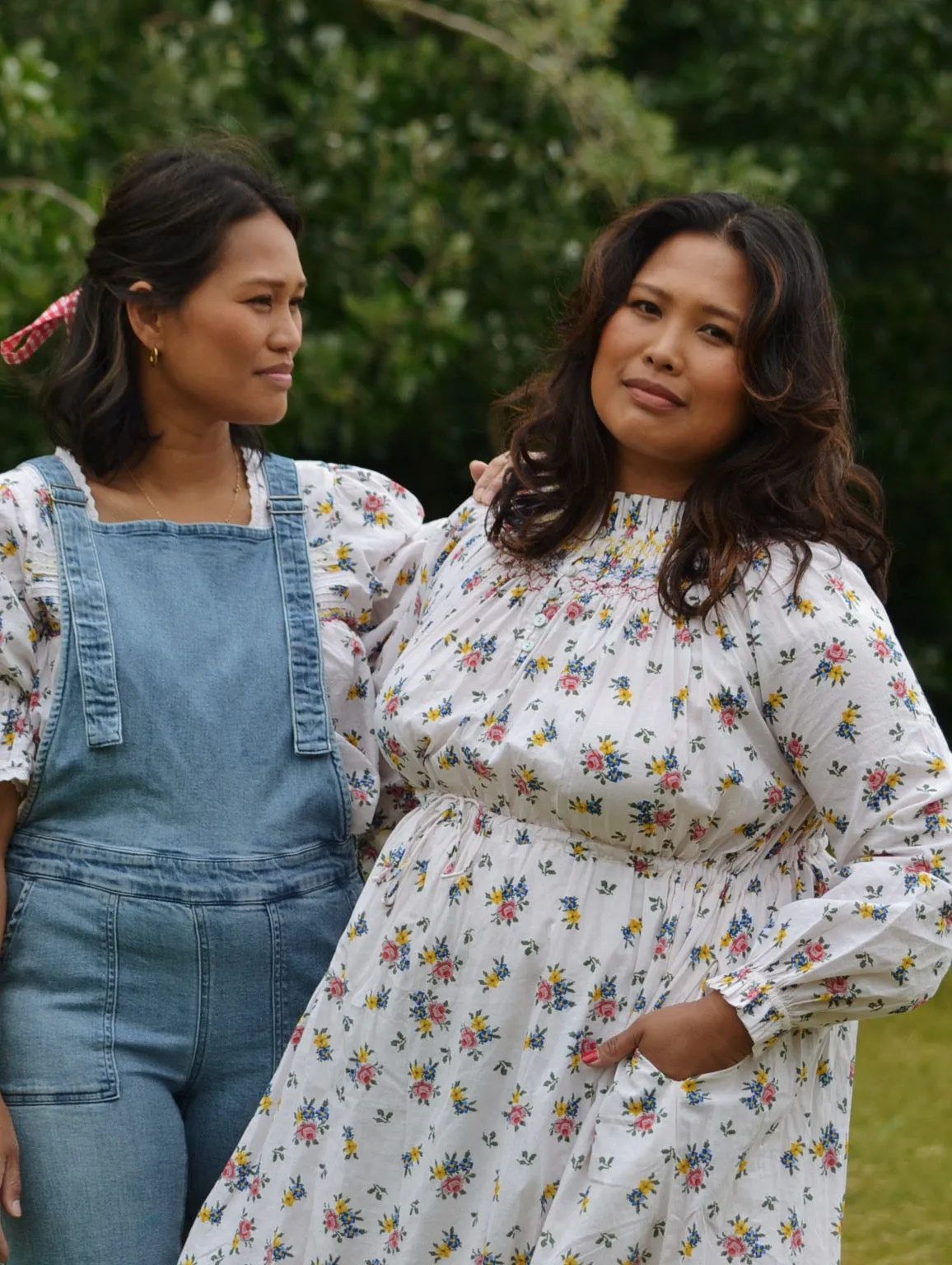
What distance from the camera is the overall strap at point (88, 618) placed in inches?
95.1

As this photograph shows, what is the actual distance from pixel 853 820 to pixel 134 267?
1205 millimetres

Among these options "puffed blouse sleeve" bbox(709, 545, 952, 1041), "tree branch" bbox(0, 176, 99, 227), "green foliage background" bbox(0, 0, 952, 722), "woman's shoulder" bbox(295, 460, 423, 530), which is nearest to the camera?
"puffed blouse sleeve" bbox(709, 545, 952, 1041)

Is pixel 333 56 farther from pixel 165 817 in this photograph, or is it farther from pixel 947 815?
pixel 947 815

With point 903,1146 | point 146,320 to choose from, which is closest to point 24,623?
point 146,320

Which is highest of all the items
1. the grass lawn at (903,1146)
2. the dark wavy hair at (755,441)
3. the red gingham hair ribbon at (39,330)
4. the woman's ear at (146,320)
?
the red gingham hair ribbon at (39,330)

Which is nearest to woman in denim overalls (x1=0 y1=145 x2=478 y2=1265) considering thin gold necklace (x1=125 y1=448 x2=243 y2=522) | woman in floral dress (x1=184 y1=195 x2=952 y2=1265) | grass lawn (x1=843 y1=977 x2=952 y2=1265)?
thin gold necklace (x1=125 y1=448 x2=243 y2=522)

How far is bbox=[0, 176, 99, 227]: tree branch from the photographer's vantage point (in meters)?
4.95

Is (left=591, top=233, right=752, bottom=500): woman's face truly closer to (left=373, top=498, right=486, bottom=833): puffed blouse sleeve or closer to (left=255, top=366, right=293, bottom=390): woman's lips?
(left=373, top=498, right=486, bottom=833): puffed blouse sleeve

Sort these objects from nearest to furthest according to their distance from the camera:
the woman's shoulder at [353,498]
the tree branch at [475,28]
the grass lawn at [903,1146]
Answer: the woman's shoulder at [353,498] → the grass lawn at [903,1146] → the tree branch at [475,28]

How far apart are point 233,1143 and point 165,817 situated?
0.43m

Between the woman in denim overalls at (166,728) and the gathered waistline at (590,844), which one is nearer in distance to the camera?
the gathered waistline at (590,844)

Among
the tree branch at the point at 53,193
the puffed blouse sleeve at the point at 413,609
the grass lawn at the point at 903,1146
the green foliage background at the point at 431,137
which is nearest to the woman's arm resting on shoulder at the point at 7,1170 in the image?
the puffed blouse sleeve at the point at 413,609

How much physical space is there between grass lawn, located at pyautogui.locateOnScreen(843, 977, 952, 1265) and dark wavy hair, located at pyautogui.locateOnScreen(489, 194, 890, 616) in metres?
2.53

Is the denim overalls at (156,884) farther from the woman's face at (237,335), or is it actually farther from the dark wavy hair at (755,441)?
the dark wavy hair at (755,441)
